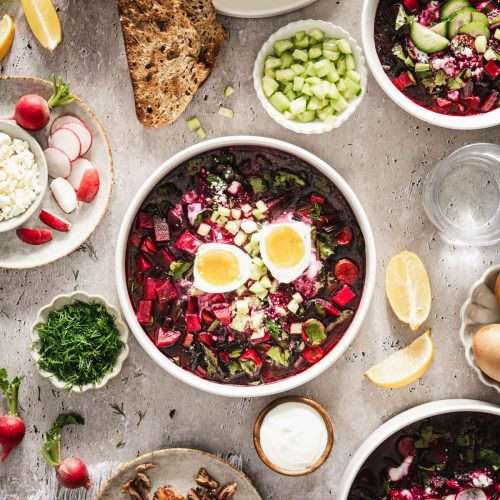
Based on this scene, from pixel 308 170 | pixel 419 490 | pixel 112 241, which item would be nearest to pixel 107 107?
pixel 112 241

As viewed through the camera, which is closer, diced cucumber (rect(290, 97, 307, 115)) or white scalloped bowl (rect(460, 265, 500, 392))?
diced cucumber (rect(290, 97, 307, 115))

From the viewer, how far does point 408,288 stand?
2.86m

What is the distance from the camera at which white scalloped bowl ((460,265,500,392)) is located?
9.28 ft

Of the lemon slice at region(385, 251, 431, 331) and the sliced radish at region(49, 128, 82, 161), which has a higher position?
the sliced radish at region(49, 128, 82, 161)

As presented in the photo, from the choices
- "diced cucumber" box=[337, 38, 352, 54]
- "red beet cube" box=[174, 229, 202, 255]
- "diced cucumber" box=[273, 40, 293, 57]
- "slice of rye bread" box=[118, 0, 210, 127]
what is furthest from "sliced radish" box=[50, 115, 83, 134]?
"diced cucumber" box=[337, 38, 352, 54]

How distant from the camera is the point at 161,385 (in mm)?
2961

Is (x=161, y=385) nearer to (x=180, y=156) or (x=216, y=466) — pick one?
(x=216, y=466)

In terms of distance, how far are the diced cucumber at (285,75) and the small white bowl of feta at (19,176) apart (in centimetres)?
95

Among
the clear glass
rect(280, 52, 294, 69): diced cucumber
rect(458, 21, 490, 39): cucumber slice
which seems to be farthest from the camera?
the clear glass

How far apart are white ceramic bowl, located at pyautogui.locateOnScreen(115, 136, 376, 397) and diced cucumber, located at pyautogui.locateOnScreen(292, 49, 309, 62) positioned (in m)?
0.34

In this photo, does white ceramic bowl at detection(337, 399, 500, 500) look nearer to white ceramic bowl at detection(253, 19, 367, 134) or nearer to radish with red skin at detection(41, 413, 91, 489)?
radish with red skin at detection(41, 413, 91, 489)

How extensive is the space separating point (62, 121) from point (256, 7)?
34.5 inches

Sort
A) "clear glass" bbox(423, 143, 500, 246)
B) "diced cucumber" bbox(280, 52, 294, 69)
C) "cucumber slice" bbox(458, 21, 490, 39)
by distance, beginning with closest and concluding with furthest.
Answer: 1. "cucumber slice" bbox(458, 21, 490, 39)
2. "diced cucumber" bbox(280, 52, 294, 69)
3. "clear glass" bbox(423, 143, 500, 246)

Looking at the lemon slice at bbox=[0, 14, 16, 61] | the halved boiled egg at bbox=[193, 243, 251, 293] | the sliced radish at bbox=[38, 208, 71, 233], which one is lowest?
the halved boiled egg at bbox=[193, 243, 251, 293]
